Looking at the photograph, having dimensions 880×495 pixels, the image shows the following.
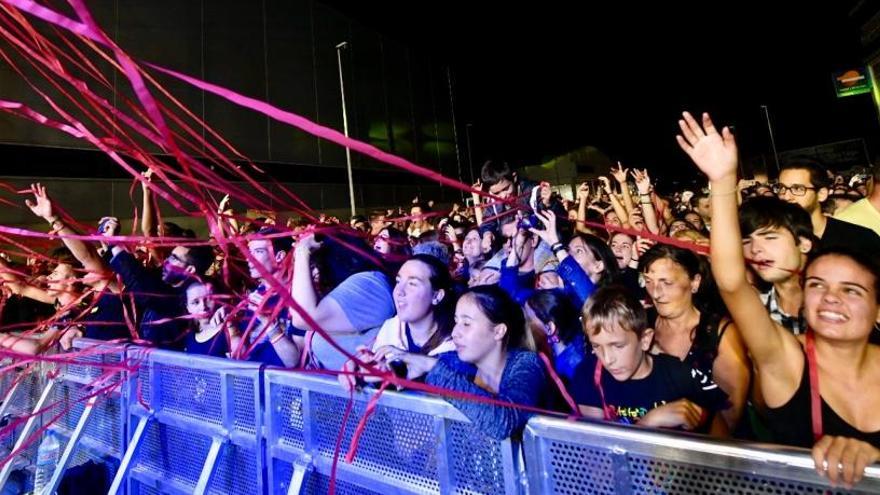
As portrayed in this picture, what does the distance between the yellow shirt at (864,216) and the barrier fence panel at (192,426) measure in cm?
382

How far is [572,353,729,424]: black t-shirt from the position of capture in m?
1.92

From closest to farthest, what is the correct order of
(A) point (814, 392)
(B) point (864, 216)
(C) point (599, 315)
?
(A) point (814, 392)
(C) point (599, 315)
(B) point (864, 216)

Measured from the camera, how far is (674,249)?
8.18 ft

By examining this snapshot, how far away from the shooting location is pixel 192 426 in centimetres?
263

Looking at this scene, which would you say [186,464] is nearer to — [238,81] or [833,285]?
[833,285]

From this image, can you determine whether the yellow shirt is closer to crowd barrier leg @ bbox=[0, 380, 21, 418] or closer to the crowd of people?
the crowd of people

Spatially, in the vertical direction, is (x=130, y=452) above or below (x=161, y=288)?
below

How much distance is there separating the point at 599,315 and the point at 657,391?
1.33 ft

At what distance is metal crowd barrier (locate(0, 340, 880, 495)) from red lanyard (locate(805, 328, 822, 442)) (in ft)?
1.58

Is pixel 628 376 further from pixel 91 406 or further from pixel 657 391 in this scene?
pixel 91 406

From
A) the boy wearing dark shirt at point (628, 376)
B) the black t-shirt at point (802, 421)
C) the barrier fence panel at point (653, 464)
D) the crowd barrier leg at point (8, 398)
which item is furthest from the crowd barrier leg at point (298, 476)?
the crowd barrier leg at point (8, 398)

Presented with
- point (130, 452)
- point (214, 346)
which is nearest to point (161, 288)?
point (214, 346)

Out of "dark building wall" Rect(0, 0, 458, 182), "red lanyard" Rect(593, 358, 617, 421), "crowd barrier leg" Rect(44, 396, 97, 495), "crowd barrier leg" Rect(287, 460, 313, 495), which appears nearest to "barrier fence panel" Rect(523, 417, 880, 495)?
"red lanyard" Rect(593, 358, 617, 421)

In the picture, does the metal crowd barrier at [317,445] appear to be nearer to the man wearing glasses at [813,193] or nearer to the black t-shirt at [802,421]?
the black t-shirt at [802,421]
